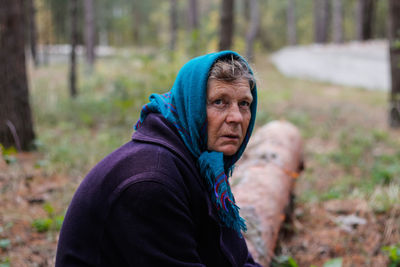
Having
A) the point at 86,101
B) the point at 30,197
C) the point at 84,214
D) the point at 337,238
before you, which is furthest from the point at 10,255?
the point at 86,101

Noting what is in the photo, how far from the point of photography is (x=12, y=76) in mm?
4926

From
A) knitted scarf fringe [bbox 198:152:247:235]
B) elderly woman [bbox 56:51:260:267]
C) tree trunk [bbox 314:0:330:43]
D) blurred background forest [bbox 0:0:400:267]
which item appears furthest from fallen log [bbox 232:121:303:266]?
tree trunk [bbox 314:0:330:43]

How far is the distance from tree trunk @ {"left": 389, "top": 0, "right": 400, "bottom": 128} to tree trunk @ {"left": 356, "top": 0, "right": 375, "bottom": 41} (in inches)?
447

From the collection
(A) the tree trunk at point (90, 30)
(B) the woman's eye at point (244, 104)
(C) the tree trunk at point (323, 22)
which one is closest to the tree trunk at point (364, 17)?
(C) the tree trunk at point (323, 22)

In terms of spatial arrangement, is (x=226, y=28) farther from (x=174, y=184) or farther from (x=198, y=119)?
(x=174, y=184)

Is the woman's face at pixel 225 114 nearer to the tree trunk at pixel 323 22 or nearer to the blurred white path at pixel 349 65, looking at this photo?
the blurred white path at pixel 349 65

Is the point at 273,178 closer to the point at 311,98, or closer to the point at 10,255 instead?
the point at 10,255

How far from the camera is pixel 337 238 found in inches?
146

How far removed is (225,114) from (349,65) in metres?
14.7

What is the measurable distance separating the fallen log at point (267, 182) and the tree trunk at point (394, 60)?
3563 millimetres

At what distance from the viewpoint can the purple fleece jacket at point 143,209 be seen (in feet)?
4.82

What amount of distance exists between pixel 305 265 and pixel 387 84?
37.0ft

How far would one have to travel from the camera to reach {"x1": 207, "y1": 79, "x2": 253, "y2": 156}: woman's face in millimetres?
1769

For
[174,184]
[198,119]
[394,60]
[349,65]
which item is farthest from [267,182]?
[349,65]
